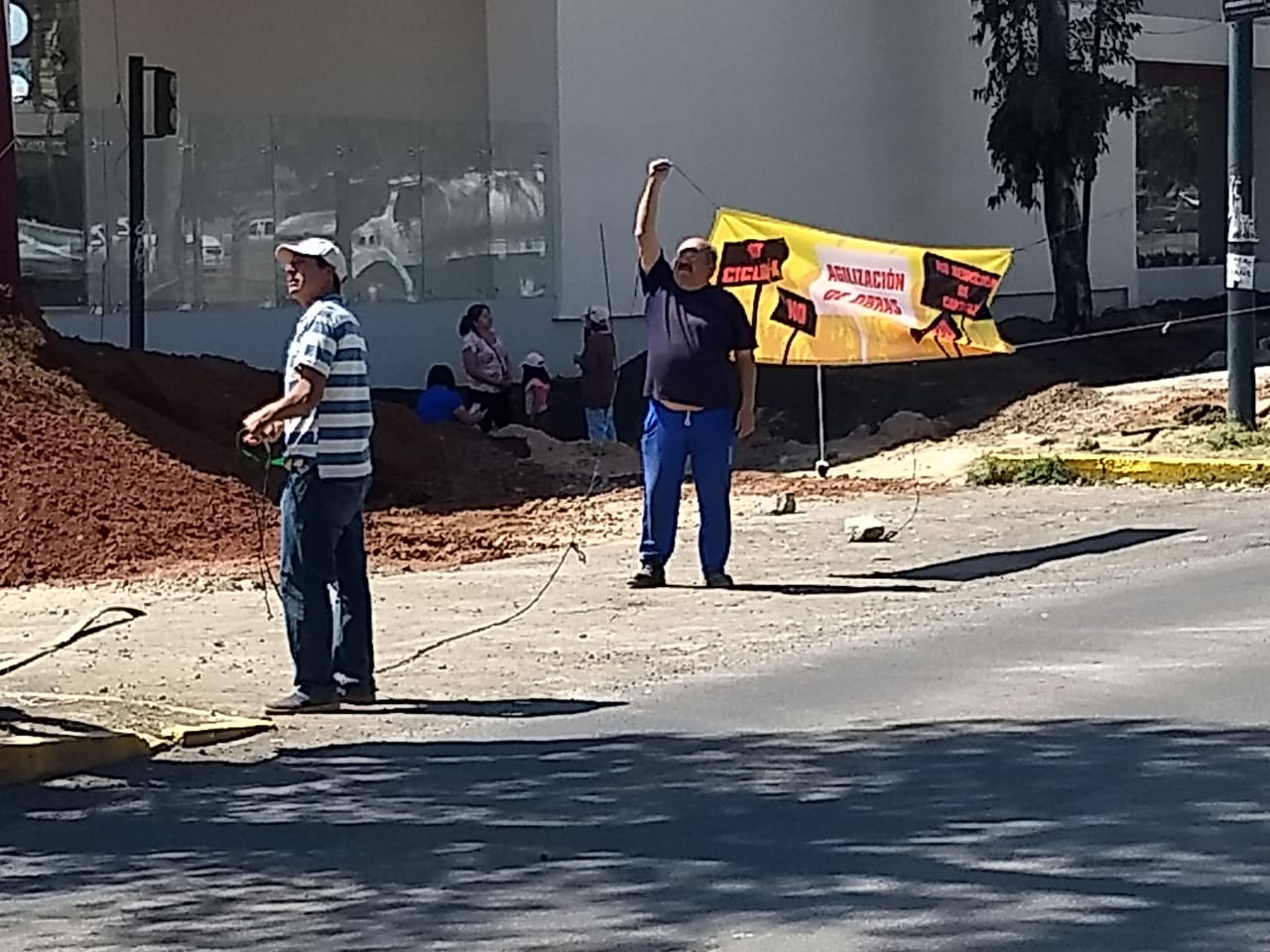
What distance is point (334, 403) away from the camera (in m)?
9.97

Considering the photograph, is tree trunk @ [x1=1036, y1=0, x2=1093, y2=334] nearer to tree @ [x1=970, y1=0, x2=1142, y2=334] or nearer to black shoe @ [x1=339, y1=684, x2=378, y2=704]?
tree @ [x1=970, y1=0, x2=1142, y2=334]

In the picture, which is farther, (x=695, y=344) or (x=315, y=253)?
(x=695, y=344)

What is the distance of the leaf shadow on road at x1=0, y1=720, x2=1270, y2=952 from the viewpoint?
21.6 ft

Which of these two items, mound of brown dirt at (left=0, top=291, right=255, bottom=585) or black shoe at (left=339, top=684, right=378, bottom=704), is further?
mound of brown dirt at (left=0, top=291, right=255, bottom=585)

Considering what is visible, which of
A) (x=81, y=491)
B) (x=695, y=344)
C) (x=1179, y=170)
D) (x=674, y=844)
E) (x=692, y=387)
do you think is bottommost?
(x=674, y=844)

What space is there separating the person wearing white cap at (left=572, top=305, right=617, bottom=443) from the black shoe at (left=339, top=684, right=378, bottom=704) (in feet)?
35.1

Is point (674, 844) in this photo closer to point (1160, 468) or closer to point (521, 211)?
point (1160, 468)

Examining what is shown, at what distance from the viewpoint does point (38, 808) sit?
8.48 m

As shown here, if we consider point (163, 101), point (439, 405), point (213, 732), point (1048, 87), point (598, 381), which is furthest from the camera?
point (1048, 87)

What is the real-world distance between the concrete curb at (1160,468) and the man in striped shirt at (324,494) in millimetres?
9301

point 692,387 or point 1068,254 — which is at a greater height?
point 1068,254

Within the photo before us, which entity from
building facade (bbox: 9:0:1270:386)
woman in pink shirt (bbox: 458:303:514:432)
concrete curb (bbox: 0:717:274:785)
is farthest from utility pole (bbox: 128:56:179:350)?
concrete curb (bbox: 0:717:274:785)

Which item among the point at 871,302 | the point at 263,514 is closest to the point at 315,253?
the point at 263,514

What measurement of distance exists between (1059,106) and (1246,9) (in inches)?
314
